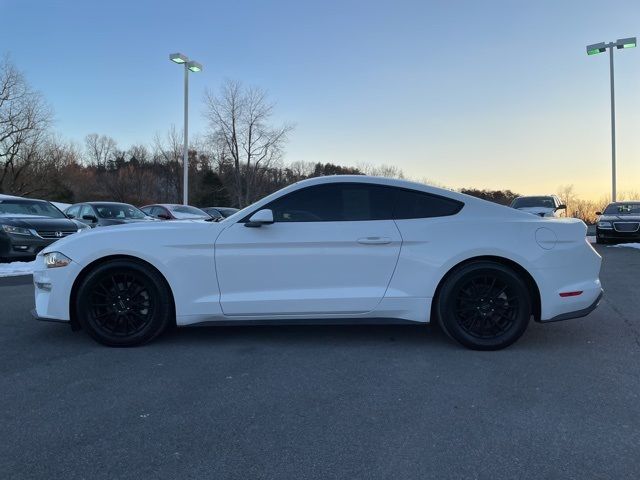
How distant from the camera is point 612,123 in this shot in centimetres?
2406

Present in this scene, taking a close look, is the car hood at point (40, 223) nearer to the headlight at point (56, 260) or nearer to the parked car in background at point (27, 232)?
the parked car in background at point (27, 232)

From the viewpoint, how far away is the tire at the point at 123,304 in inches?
167

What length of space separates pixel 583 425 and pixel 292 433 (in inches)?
64.0

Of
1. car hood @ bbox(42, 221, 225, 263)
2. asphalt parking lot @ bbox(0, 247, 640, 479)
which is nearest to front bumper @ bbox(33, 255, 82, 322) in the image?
car hood @ bbox(42, 221, 225, 263)

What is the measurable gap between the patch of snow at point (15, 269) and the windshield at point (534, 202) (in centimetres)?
1526

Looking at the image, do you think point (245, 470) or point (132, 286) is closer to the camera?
point (245, 470)

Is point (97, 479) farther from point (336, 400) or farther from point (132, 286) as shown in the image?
point (132, 286)

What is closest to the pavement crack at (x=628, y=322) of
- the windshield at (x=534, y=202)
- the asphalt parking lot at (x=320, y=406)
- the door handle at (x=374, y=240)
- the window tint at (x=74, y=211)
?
the asphalt parking lot at (x=320, y=406)

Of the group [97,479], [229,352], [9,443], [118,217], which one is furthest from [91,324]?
[118,217]

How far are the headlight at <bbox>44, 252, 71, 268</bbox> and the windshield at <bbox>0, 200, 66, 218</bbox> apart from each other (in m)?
7.87

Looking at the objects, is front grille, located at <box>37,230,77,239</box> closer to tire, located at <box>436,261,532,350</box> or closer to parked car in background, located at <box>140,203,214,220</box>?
parked car in background, located at <box>140,203,214,220</box>

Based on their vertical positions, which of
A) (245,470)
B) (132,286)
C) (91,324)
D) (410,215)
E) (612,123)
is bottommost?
(245,470)

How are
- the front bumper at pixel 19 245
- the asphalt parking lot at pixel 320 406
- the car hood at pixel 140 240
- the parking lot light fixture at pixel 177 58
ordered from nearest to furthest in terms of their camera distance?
the asphalt parking lot at pixel 320 406 < the car hood at pixel 140 240 < the front bumper at pixel 19 245 < the parking lot light fixture at pixel 177 58

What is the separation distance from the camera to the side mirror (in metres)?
4.13
